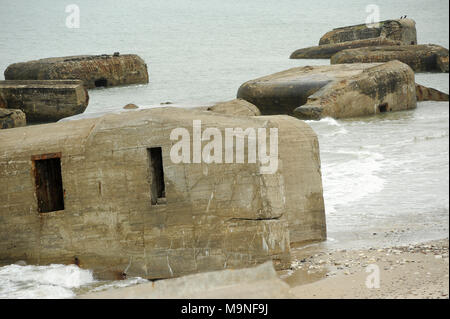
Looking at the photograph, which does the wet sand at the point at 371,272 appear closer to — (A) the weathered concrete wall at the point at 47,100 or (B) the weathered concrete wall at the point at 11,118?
(B) the weathered concrete wall at the point at 11,118

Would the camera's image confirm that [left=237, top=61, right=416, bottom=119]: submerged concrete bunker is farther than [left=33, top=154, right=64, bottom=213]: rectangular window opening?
Yes

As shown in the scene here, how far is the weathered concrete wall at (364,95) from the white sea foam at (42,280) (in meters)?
Result: 10.4

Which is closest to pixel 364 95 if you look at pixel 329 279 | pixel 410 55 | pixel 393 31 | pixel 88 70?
pixel 410 55

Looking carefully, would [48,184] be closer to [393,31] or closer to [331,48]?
[393,31]

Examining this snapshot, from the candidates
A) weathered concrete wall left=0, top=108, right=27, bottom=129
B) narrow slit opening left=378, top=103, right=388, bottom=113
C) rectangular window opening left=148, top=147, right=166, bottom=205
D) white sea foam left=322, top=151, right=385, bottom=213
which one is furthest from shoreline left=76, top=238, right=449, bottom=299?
weathered concrete wall left=0, top=108, right=27, bottom=129

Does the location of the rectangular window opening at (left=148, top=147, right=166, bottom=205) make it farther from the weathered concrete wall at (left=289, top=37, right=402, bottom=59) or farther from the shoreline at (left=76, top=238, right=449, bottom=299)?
the weathered concrete wall at (left=289, top=37, right=402, bottom=59)

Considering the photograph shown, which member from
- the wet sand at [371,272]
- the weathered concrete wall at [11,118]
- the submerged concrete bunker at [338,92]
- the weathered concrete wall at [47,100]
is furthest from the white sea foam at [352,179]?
the weathered concrete wall at [47,100]

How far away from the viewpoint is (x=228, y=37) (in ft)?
224

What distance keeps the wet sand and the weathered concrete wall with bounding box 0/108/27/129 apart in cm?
1131

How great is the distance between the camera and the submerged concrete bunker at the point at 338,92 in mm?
16594

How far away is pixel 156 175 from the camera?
6293 millimetres

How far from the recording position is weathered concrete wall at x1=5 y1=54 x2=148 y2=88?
27.6m
